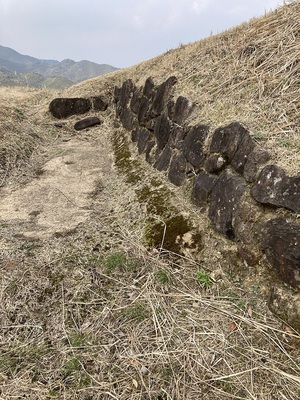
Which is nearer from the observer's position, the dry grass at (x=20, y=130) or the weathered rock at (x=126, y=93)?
the dry grass at (x=20, y=130)

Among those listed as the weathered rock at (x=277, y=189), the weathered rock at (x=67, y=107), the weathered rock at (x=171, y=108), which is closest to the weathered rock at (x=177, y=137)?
the weathered rock at (x=171, y=108)

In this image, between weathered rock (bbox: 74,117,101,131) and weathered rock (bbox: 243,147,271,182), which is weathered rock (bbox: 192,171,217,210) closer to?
weathered rock (bbox: 243,147,271,182)

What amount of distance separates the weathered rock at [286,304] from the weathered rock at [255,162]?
151 centimetres

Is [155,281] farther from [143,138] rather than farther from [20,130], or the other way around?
[20,130]

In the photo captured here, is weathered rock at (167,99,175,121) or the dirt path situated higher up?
weathered rock at (167,99,175,121)

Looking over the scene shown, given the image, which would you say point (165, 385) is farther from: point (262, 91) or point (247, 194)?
point (262, 91)

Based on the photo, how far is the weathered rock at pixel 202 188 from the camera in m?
5.14

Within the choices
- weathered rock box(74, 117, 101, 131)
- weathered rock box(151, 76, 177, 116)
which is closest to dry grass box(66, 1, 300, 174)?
weathered rock box(151, 76, 177, 116)

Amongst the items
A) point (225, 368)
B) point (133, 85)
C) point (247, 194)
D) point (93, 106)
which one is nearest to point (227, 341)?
point (225, 368)

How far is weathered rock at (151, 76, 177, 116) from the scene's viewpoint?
822 cm

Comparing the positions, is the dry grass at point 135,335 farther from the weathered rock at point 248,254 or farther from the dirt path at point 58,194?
the dirt path at point 58,194

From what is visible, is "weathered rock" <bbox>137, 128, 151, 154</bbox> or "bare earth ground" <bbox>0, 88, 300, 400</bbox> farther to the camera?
"weathered rock" <bbox>137, 128, 151, 154</bbox>

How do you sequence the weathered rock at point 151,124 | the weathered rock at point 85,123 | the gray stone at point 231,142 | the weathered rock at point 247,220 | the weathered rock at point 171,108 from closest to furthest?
the weathered rock at point 247,220 → the gray stone at point 231,142 → the weathered rock at point 171,108 → the weathered rock at point 151,124 → the weathered rock at point 85,123

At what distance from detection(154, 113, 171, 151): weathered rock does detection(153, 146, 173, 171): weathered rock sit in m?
0.36
